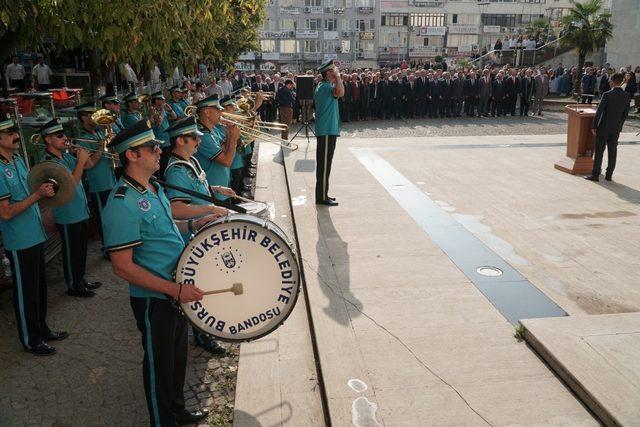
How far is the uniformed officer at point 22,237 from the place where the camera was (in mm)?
4449

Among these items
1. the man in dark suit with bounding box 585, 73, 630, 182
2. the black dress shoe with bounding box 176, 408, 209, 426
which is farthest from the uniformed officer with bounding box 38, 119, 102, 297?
the man in dark suit with bounding box 585, 73, 630, 182

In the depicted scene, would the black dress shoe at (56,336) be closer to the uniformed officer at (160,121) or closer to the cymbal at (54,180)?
the cymbal at (54,180)

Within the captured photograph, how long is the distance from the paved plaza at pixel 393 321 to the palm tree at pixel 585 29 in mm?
22599

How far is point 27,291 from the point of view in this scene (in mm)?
4617

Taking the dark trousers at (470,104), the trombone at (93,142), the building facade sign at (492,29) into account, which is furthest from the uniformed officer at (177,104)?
the building facade sign at (492,29)

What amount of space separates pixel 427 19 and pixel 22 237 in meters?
69.4

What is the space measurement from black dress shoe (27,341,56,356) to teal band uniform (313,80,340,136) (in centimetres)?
497

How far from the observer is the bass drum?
10.4ft

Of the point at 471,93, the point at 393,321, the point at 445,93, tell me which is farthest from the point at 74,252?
the point at 471,93

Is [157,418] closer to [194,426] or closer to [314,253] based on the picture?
[194,426]

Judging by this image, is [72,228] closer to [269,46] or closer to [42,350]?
[42,350]

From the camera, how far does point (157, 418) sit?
3467mm

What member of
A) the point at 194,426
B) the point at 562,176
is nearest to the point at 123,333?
the point at 194,426

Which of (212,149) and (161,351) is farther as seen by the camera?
(212,149)
